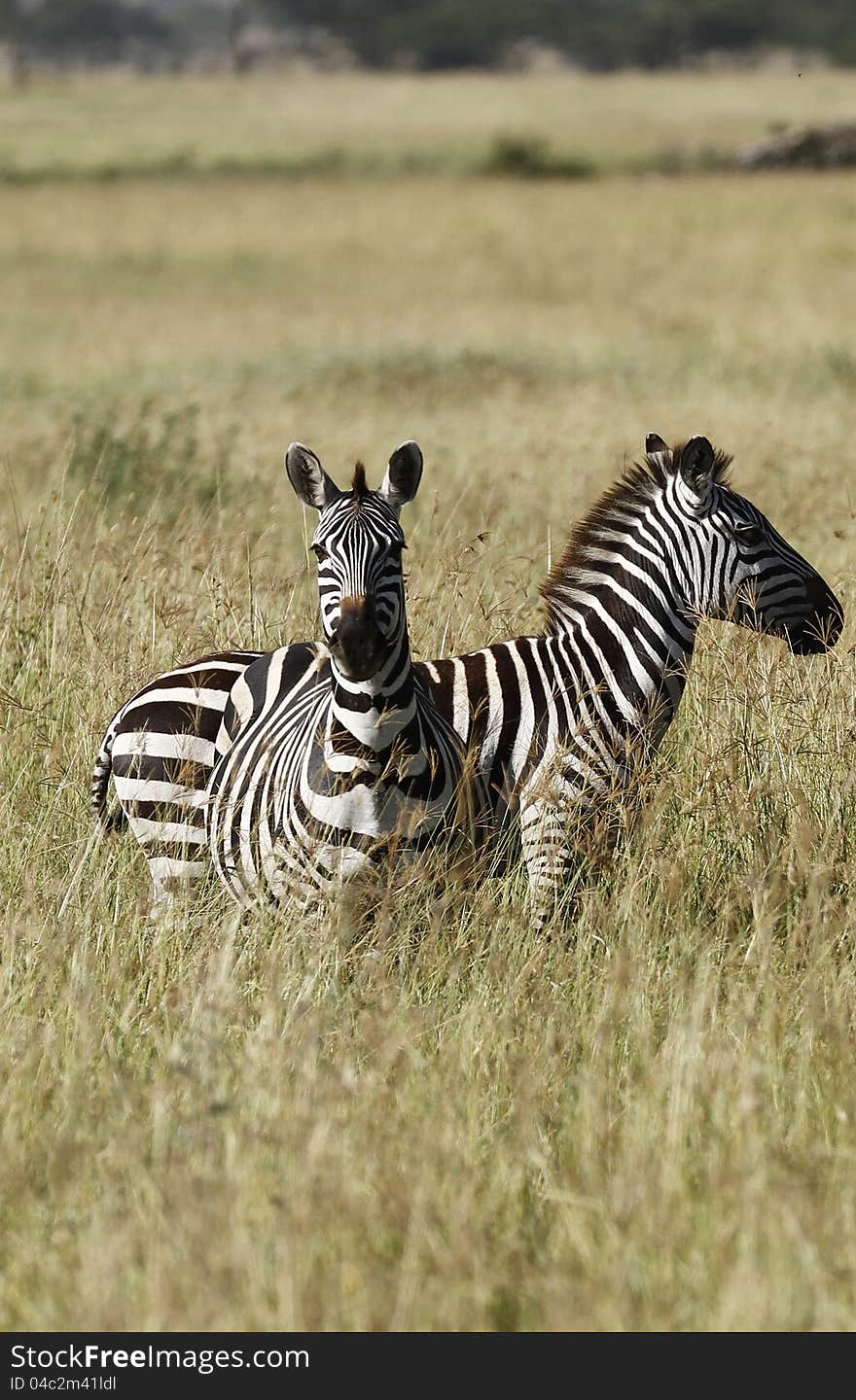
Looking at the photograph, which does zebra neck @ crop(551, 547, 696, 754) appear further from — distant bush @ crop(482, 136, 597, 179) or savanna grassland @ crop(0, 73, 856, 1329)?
distant bush @ crop(482, 136, 597, 179)

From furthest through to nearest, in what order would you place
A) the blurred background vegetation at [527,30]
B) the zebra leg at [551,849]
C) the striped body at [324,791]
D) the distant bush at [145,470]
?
1. the blurred background vegetation at [527,30]
2. the distant bush at [145,470]
3. the zebra leg at [551,849]
4. the striped body at [324,791]

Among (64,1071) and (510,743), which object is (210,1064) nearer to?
(64,1071)

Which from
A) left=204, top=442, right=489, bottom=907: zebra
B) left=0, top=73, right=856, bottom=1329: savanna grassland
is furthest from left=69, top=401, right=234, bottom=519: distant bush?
left=204, top=442, right=489, bottom=907: zebra

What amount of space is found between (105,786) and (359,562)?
159cm

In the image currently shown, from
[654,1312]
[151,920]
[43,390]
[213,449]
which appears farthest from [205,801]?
[43,390]

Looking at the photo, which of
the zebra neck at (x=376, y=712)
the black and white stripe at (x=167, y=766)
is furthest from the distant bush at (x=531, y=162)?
the zebra neck at (x=376, y=712)

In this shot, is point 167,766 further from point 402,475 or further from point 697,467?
point 697,467

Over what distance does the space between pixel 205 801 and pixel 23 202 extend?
37.0m

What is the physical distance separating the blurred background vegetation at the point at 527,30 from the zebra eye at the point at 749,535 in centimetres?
8555

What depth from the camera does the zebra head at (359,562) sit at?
13.3ft

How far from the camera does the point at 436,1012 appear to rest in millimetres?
4109

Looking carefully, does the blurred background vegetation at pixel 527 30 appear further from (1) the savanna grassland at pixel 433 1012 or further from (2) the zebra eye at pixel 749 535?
(2) the zebra eye at pixel 749 535

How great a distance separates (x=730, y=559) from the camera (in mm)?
5039

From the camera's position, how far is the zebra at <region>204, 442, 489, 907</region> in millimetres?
4172
